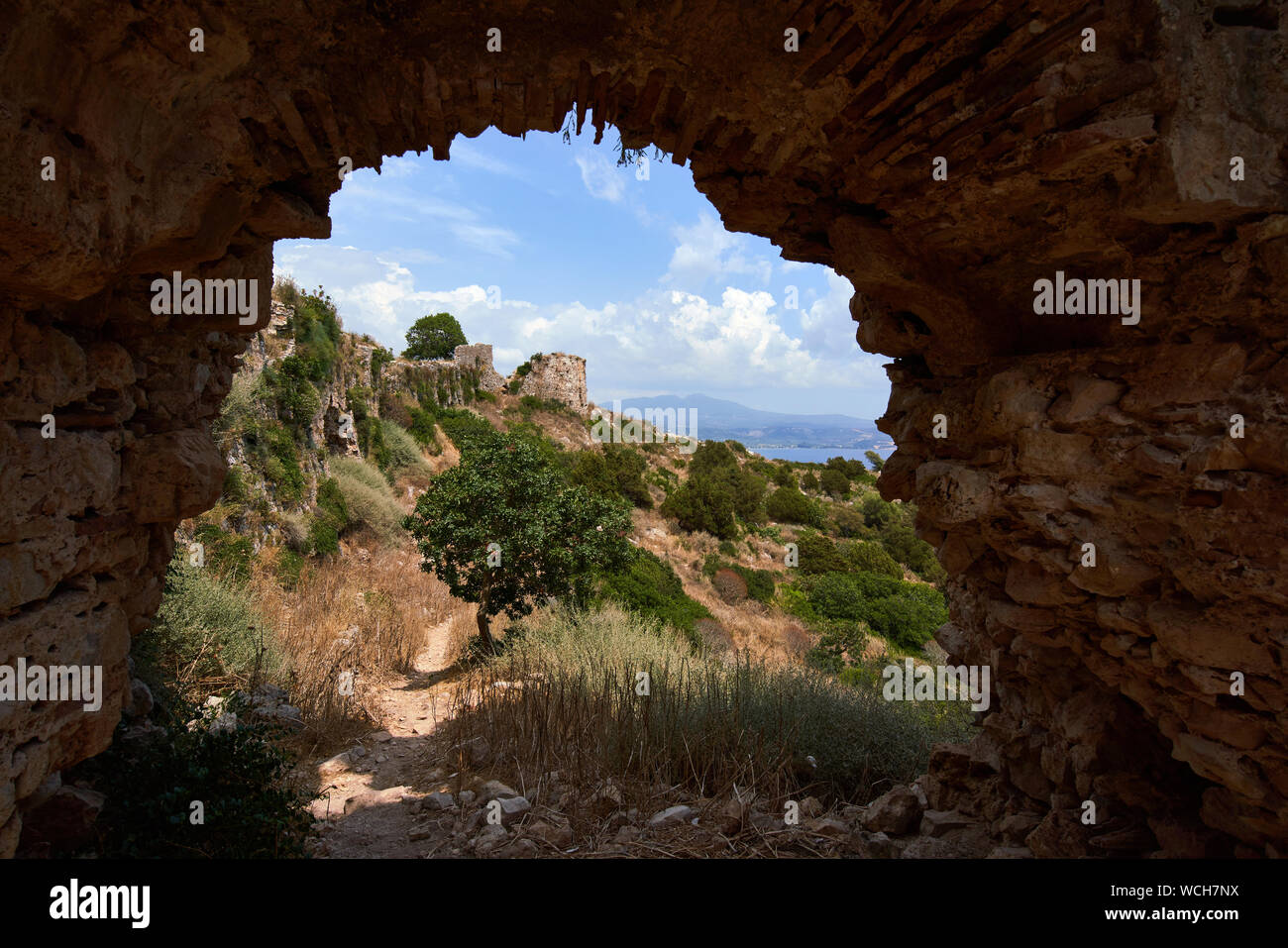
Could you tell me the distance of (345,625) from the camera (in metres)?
8.09

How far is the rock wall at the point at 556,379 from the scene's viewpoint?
30828 millimetres

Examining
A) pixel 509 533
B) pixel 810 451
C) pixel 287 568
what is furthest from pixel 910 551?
pixel 287 568

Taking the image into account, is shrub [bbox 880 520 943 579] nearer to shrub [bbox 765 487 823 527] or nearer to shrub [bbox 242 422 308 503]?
shrub [bbox 765 487 823 527]

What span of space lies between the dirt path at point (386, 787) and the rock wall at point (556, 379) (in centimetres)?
2447

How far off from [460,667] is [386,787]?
2.88 m

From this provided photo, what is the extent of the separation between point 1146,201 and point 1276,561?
1.24m

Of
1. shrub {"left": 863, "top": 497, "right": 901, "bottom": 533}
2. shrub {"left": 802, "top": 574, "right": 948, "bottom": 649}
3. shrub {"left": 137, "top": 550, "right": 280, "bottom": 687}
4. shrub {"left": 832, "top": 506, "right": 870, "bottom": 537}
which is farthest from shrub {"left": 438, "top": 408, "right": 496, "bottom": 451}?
shrub {"left": 137, "top": 550, "right": 280, "bottom": 687}

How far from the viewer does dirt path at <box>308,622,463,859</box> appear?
401 cm

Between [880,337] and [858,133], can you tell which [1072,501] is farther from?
[858,133]

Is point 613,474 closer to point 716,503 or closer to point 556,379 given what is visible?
point 716,503

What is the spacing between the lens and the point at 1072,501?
2.67 m

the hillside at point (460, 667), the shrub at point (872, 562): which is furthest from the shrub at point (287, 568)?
the shrub at point (872, 562)

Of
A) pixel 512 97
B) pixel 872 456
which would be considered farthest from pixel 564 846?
pixel 872 456

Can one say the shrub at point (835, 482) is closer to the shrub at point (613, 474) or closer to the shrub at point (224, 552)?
the shrub at point (613, 474)
